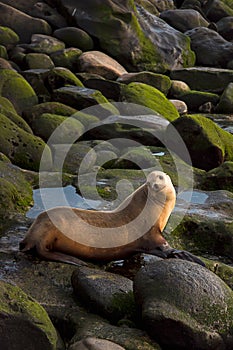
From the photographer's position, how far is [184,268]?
5.64 m

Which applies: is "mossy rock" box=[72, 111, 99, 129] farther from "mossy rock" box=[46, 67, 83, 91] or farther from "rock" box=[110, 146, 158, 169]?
"rock" box=[110, 146, 158, 169]

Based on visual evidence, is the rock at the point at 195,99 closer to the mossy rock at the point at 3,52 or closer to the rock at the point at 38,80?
the rock at the point at 38,80

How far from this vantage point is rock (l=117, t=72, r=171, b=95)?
824 inches

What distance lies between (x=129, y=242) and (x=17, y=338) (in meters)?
2.20

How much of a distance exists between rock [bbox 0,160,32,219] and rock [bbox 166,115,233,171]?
4.88m

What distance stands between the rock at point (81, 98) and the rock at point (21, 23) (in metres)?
6.92

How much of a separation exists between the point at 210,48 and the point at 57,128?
51.8ft

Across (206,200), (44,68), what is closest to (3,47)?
(44,68)

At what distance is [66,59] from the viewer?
852 inches

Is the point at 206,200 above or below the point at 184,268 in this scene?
below

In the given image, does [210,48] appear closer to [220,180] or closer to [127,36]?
[127,36]

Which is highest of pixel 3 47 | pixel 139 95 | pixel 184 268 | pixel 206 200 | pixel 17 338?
pixel 184 268

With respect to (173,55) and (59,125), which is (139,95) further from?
(173,55)

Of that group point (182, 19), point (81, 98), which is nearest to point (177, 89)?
point (81, 98)
